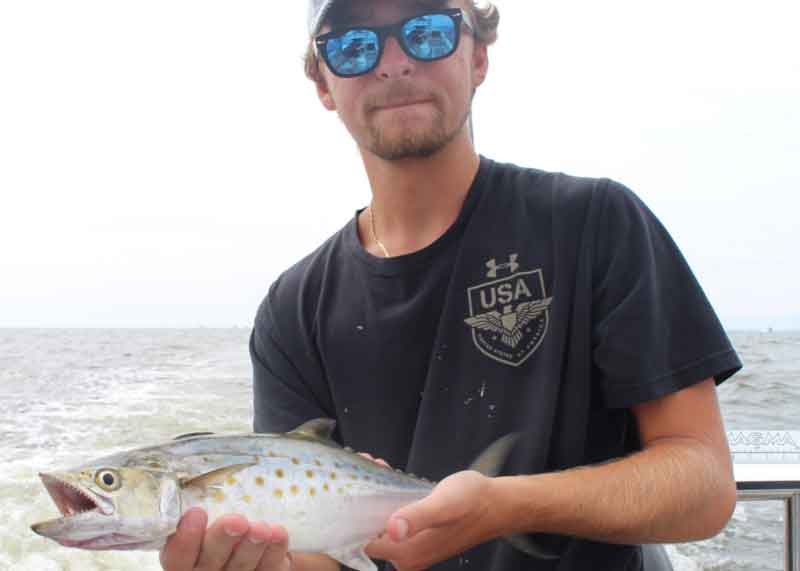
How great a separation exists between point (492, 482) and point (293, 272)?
124cm

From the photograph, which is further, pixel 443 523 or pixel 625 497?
pixel 625 497

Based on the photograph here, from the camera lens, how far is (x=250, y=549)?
5.82 ft

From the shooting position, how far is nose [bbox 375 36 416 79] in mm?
2287

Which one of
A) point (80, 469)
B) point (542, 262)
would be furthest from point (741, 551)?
point (80, 469)

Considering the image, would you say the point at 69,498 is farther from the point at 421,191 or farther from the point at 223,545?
the point at 421,191

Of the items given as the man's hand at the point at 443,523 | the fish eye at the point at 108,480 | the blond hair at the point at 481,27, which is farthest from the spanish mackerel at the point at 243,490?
the blond hair at the point at 481,27

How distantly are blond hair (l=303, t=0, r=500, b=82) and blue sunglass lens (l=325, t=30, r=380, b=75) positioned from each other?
25cm

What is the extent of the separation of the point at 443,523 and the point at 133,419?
11.0 meters

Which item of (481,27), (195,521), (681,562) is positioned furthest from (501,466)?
(681,562)

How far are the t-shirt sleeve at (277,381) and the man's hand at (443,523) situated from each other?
749 millimetres

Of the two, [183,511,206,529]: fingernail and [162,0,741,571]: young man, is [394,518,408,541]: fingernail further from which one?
[183,511,206,529]: fingernail

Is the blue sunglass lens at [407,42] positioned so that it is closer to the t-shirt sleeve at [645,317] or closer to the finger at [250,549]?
the t-shirt sleeve at [645,317]

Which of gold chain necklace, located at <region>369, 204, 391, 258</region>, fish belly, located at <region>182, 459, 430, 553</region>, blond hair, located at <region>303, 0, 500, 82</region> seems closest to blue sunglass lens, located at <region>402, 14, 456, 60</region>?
blond hair, located at <region>303, 0, 500, 82</region>

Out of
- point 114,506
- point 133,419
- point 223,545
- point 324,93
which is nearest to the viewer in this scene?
point 114,506
